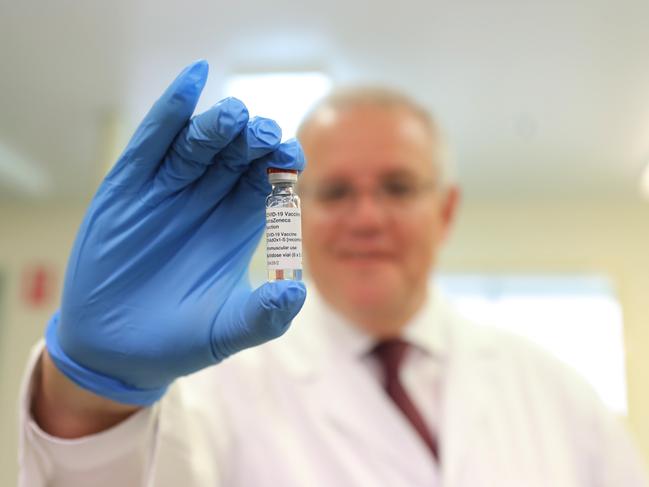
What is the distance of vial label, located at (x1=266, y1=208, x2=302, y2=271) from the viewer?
0.53m

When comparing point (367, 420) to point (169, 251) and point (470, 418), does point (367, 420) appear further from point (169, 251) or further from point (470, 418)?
point (169, 251)

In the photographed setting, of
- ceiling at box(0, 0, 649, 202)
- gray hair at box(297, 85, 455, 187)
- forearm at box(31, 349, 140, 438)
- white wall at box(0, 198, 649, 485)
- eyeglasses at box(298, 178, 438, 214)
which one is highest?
ceiling at box(0, 0, 649, 202)

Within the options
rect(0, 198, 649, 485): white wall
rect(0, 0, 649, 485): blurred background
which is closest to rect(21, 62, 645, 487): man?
→ rect(0, 0, 649, 485): blurred background

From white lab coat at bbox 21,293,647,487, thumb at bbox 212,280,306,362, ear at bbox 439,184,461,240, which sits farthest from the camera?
ear at bbox 439,184,461,240

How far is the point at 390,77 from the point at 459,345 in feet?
4.39

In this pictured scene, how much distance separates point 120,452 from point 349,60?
5.67ft

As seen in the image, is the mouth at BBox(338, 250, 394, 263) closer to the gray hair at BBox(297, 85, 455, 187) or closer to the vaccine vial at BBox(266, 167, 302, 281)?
the gray hair at BBox(297, 85, 455, 187)

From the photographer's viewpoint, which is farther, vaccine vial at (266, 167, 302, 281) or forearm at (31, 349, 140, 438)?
forearm at (31, 349, 140, 438)

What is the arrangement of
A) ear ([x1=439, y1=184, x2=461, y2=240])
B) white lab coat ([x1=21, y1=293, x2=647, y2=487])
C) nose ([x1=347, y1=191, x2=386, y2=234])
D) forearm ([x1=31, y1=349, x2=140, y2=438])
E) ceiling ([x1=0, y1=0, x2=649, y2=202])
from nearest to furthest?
forearm ([x1=31, y1=349, x2=140, y2=438]), white lab coat ([x1=21, y1=293, x2=647, y2=487]), nose ([x1=347, y1=191, x2=386, y2=234]), ear ([x1=439, y1=184, x2=461, y2=240]), ceiling ([x1=0, y1=0, x2=649, y2=202])

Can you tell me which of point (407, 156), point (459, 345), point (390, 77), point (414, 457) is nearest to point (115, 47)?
point (390, 77)

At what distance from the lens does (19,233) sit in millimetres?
3061

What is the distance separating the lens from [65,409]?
2.14 feet

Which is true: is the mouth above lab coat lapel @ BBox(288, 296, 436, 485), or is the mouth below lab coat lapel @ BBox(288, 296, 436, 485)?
above

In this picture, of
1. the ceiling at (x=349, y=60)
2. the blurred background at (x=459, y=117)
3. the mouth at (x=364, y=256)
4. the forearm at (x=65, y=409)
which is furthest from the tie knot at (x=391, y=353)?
the ceiling at (x=349, y=60)
